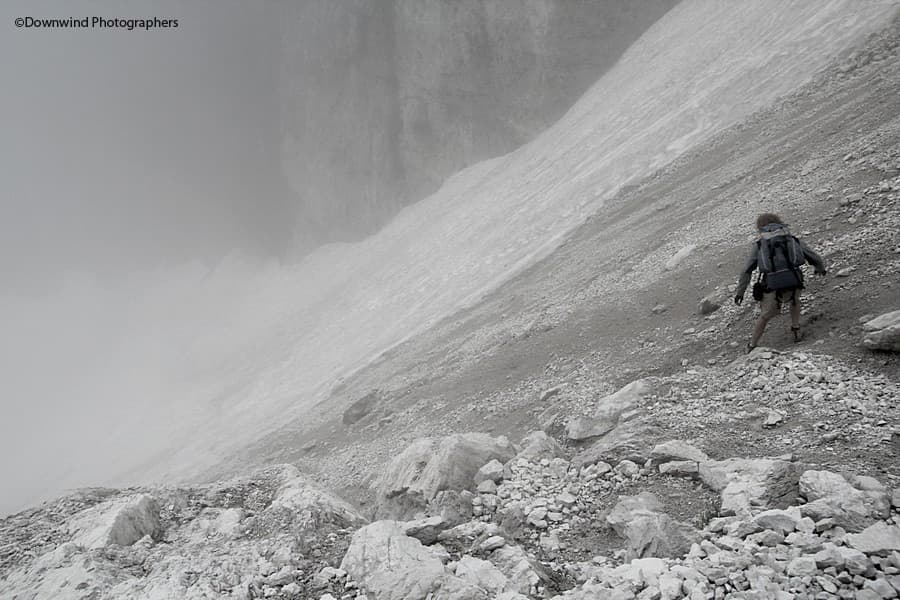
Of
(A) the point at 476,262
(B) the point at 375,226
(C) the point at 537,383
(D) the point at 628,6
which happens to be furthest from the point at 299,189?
(C) the point at 537,383

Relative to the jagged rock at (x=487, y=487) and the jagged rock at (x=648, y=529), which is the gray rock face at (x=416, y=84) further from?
the jagged rock at (x=648, y=529)

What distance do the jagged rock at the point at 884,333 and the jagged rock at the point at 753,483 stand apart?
202cm

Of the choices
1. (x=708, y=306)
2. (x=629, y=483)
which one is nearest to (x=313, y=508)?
(x=629, y=483)

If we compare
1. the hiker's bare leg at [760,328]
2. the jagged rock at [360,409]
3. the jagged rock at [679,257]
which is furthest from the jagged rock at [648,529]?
the jagged rock at [360,409]

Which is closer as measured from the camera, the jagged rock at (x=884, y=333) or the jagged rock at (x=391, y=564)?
the jagged rock at (x=391, y=564)

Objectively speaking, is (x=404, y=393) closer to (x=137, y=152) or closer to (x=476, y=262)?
(x=476, y=262)

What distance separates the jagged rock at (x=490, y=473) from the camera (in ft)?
18.4

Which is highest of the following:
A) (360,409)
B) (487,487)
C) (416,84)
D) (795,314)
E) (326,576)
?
(416,84)

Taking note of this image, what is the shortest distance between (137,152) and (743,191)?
104m

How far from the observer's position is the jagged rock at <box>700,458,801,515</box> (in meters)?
3.96

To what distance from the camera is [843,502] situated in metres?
3.53

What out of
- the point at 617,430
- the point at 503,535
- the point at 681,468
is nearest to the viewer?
the point at 503,535

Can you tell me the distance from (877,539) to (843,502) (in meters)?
0.40

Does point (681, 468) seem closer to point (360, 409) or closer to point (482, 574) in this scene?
point (482, 574)
